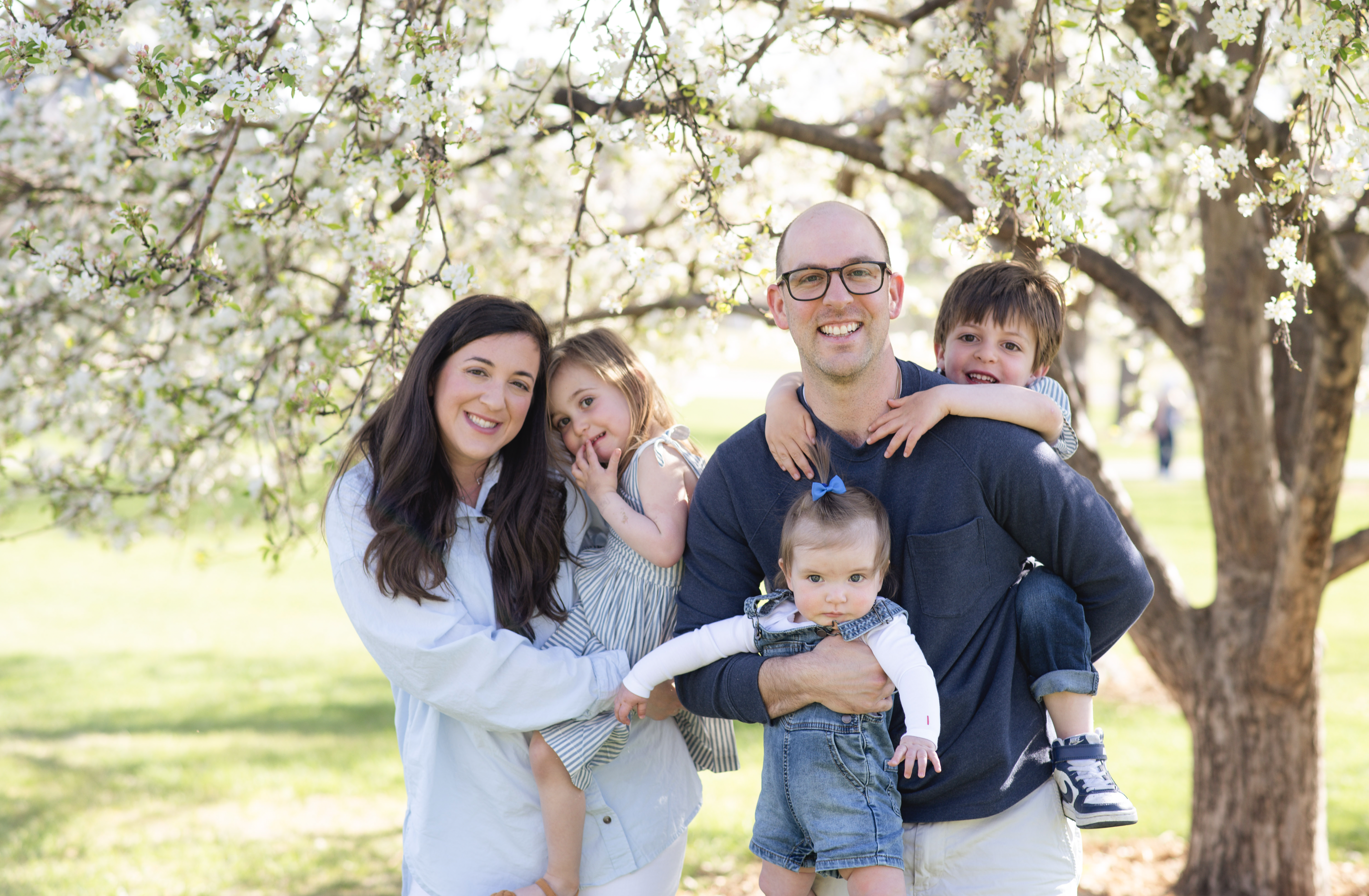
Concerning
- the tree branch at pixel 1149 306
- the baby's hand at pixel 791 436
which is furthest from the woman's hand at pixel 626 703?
the tree branch at pixel 1149 306

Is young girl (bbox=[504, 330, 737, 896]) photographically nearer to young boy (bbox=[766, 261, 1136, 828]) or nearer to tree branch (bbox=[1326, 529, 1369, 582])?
young boy (bbox=[766, 261, 1136, 828])

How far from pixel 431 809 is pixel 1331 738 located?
24.9 feet

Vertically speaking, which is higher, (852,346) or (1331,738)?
(852,346)

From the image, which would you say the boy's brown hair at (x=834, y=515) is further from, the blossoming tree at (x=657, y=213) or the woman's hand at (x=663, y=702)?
the blossoming tree at (x=657, y=213)

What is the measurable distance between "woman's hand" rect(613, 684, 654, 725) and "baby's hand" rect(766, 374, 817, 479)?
65 cm

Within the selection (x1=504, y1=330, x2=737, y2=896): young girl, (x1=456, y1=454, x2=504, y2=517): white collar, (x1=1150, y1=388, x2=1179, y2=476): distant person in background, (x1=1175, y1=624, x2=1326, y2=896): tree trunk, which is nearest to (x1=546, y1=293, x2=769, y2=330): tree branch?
(x1=504, y1=330, x2=737, y2=896): young girl

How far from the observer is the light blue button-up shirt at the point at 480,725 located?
259 cm

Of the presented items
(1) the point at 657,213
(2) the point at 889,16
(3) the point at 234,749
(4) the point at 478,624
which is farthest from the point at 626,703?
(3) the point at 234,749

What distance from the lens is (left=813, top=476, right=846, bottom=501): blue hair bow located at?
8.20 ft

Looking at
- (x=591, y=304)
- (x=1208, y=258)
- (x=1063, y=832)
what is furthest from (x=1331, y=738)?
(x=1063, y=832)

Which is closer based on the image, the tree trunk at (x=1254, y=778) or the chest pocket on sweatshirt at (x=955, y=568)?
the chest pocket on sweatshirt at (x=955, y=568)

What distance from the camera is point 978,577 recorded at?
8.25ft

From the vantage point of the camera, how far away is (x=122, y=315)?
4.89 metres

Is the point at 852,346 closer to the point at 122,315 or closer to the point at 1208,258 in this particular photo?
the point at 1208,258
